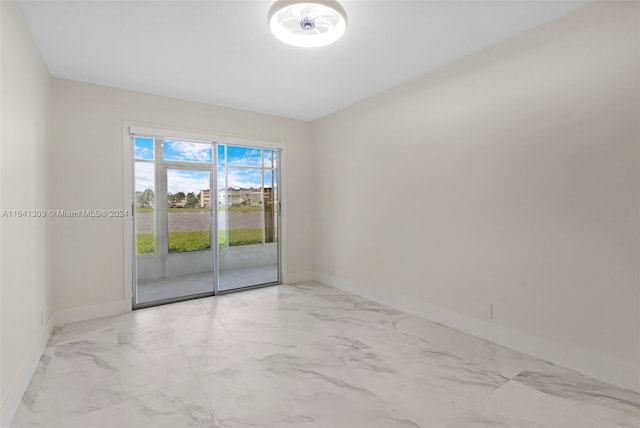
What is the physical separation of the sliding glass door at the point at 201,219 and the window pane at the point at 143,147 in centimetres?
1

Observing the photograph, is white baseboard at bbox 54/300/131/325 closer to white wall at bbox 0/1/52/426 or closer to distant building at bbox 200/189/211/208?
white wall at bbox 0/1/52/426

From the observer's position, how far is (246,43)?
2.68 m

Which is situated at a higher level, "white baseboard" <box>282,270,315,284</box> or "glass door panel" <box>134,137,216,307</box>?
"glass door panel" <box>134,137,216,307</box>

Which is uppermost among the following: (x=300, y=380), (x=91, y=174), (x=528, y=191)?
(x=91, y=174)

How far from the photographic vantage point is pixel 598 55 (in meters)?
2.19

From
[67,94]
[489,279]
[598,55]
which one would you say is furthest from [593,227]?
[67,94]

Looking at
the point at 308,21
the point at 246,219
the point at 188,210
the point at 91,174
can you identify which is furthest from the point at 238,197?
the point at 308,21

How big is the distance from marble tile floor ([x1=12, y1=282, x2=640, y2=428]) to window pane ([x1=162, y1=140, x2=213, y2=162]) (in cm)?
206

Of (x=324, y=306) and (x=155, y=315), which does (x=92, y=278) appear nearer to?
(x=155, y=315)

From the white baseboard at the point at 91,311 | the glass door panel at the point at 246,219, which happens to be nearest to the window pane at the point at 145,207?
the white baseboard at the point at 91,311

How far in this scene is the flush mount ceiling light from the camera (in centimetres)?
206

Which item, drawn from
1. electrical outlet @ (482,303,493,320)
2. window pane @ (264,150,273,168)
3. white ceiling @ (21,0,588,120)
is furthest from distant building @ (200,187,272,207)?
electrical outlet @ (482,303,493,320)

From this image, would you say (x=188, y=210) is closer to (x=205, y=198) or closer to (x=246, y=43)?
(x=205, y=198)

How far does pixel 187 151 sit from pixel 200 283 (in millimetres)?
1866
